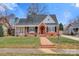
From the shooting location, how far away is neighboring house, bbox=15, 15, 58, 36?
5793 mm

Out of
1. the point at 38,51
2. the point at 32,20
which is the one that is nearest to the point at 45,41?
the point at 38,51

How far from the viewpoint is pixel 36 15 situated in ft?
19.2

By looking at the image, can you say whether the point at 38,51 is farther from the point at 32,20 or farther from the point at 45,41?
the point at 32,20

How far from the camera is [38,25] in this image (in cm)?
581

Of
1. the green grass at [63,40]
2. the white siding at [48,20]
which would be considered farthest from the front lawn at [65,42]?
the white siding at [48,20]

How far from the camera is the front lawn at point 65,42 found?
19.0ft

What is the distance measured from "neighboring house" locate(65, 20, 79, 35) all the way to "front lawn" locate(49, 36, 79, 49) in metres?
0.08

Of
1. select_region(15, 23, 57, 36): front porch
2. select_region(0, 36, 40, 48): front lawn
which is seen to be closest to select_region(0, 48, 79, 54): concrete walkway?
select_region(0, 36, 40, 48): front lawn

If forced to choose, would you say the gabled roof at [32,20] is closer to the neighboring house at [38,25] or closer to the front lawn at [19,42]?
the neighboring house at [38,25]

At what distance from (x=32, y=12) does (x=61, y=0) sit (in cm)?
32

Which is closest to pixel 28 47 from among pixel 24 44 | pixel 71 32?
pixel 24 44

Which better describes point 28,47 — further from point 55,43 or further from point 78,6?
point 78,6

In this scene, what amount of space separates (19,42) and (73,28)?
0.56 meters

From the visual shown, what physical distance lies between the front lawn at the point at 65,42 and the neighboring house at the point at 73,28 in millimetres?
78
